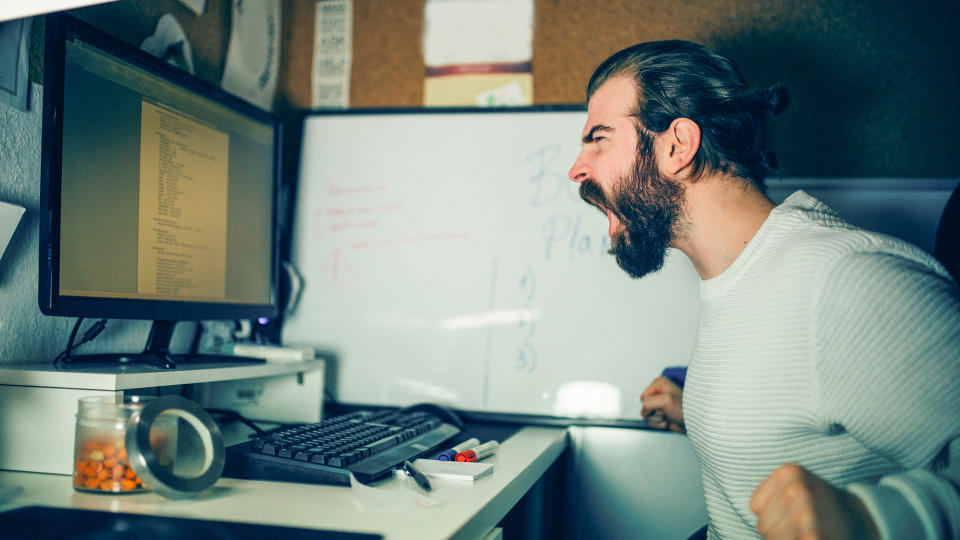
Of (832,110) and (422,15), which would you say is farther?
(422,15)

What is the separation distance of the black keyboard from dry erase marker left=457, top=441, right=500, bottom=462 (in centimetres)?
5

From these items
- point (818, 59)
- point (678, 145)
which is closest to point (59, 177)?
point (678, 145)

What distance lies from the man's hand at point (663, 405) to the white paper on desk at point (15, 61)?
3.33 feet

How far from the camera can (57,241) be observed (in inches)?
27.2

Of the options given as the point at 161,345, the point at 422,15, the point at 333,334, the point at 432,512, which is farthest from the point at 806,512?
the point at 422,15

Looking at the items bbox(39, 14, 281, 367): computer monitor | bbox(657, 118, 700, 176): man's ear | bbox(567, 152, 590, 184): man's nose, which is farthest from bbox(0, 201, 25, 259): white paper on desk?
bbox(657, 118, 700, 176): man's ear

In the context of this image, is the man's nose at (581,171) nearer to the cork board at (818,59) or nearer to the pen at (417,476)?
the cork board at (818,59)

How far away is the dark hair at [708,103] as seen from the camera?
90cm

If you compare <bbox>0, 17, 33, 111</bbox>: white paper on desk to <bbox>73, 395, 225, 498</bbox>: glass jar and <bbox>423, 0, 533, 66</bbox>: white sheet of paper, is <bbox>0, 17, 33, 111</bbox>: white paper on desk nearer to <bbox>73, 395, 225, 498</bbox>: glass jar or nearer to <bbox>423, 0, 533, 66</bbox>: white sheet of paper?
<bbox>73, 395, 225, 498</bbox>: glass jar

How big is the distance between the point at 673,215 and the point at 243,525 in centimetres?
67

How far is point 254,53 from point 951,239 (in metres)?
1.29

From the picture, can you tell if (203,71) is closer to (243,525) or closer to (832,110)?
(243,525)

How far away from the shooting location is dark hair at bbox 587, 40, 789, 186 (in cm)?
90

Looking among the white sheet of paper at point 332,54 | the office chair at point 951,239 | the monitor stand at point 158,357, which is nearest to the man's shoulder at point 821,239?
the office chair at point 951,239
